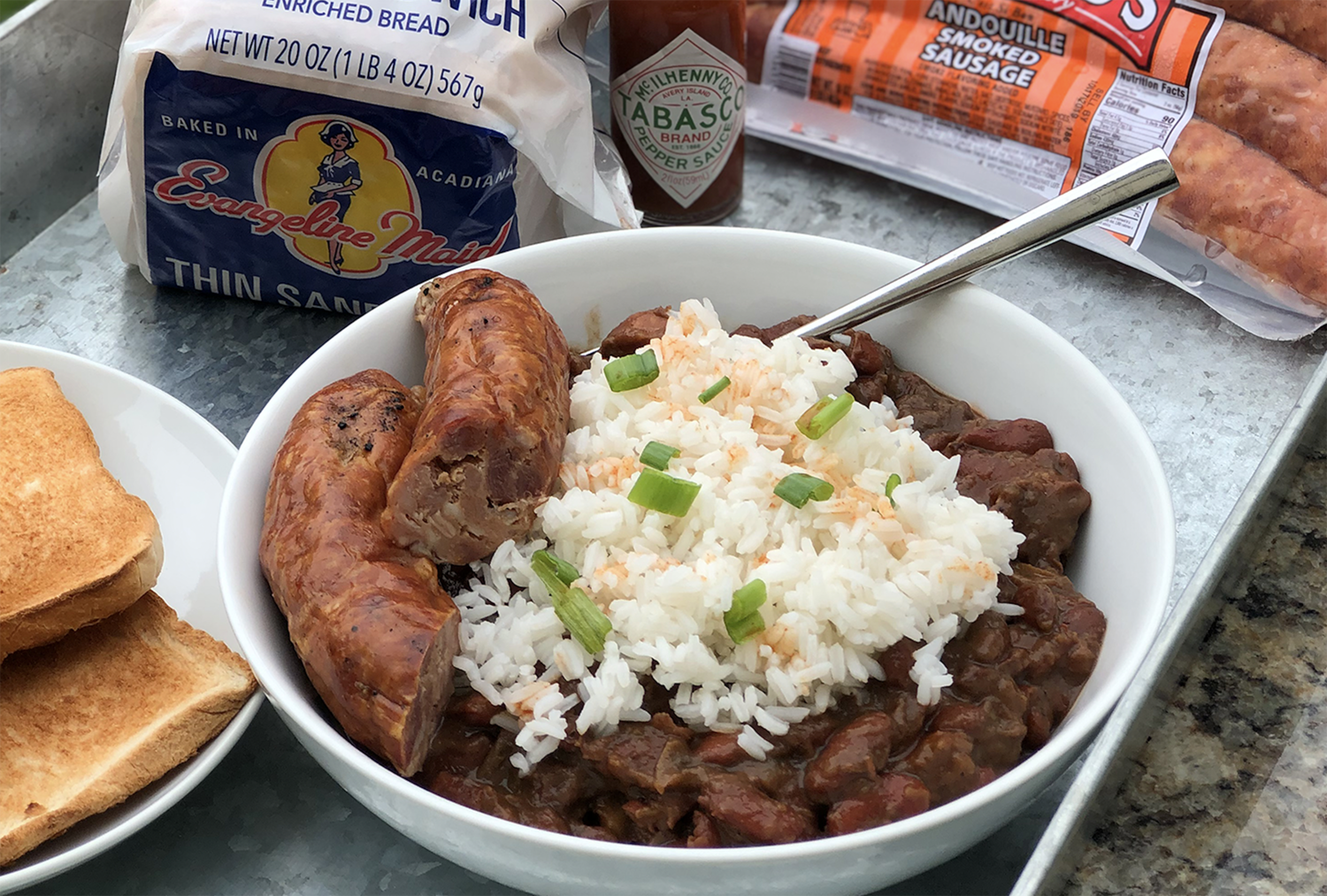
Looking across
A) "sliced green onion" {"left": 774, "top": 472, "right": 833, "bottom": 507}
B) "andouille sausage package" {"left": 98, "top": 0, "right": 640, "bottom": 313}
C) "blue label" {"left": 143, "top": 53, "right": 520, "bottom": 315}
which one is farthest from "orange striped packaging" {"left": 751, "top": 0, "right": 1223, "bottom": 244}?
"sliced green onion" {"left": 774, "top": 472, "right": 833, "bottom": 507}

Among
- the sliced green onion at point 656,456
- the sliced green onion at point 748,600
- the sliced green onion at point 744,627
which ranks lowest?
the sliced green onion at point 744,627

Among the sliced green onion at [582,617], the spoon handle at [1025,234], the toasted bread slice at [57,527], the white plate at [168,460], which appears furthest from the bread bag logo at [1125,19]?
the toasted bread slice at [57,527]

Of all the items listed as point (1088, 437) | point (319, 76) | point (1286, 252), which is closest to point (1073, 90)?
point (1286, 252)

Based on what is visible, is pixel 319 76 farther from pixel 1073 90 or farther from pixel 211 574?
pixel 1073 90

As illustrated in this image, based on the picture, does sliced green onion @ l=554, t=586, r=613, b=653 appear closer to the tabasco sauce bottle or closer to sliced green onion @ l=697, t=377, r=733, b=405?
sliced green onion @ l=697, t=377, r=733, b=405

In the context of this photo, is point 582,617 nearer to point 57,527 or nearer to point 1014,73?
point 57,527

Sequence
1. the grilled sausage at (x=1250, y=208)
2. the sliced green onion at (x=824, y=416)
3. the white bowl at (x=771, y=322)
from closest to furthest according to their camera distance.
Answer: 1. the white bowl at (x=771, y=322)
2. the sliced green onion at (x=824, y=416)
3. the grilled sausage at (x=1250, y=208)

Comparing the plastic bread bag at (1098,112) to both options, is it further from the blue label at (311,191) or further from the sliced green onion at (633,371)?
the sliced green onion at (633,371)

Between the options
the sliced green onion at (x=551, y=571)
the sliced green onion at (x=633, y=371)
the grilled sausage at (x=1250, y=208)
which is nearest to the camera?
the sliced green onion at (x=551, y=571)
